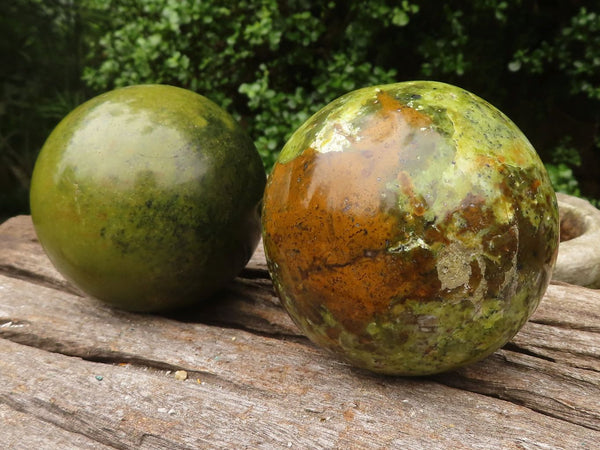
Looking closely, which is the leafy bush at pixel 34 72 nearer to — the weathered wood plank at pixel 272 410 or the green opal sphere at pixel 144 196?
the green opal sphere at pixel 144 196

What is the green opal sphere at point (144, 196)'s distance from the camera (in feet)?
5.57

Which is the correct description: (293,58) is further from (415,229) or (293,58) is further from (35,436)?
(35,436)

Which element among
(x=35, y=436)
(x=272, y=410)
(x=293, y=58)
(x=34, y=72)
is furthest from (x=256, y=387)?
(x=34, y=72)

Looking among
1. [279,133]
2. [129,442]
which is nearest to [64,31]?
[279,133]

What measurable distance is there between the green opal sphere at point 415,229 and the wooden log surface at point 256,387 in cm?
15

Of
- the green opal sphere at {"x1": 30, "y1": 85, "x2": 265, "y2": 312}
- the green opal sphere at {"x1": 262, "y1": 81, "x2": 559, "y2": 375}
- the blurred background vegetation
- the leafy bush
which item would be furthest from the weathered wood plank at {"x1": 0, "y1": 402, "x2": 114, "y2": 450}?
the leafy bush

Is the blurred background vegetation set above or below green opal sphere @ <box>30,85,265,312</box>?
above

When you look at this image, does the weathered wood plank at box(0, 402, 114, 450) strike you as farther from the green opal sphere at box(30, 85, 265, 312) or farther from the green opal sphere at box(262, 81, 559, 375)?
the green opal sphere at box(262, 81, 559, 375)

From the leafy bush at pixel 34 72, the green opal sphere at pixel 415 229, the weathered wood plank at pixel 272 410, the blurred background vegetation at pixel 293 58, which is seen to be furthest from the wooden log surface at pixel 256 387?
the leafy bush at pixel 34 72

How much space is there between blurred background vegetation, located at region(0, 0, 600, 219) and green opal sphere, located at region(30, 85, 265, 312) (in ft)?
5.15

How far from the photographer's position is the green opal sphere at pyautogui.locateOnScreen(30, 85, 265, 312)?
170cm

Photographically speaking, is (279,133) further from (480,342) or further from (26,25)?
(26,25)

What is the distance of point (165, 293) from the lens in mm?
1834

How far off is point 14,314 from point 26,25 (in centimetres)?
386
